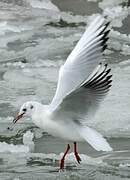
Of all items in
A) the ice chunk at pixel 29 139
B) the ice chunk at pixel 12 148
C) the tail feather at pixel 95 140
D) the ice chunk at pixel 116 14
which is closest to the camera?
the tail feather at pixel 95 140

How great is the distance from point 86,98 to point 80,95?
0.38 ft

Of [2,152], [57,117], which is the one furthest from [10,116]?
[57,117]

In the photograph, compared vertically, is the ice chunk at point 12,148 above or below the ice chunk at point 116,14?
below

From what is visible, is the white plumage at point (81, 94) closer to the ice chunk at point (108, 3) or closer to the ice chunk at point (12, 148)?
the ice chunk at point (12, 148)

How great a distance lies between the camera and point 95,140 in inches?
199

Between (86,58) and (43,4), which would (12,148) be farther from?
(43,4)

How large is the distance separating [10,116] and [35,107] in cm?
143

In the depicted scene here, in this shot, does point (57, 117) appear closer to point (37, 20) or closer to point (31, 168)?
point (31, 168)

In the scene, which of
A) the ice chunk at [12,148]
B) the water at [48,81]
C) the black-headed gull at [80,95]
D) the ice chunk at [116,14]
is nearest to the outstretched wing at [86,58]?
the black-headed gull at [80,95]

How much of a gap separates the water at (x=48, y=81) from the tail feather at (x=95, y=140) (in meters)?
0.24

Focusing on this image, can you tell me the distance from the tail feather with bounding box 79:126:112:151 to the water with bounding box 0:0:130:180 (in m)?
0.24

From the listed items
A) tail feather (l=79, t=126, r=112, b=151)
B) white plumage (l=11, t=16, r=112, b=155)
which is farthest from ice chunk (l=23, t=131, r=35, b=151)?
tail feather (l=79, t=126, r=112, b=151)

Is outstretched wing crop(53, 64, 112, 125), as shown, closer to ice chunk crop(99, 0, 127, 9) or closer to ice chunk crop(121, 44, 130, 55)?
ice chunk crop(121, 44, 130, 55)

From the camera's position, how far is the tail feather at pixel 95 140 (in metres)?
4.91
